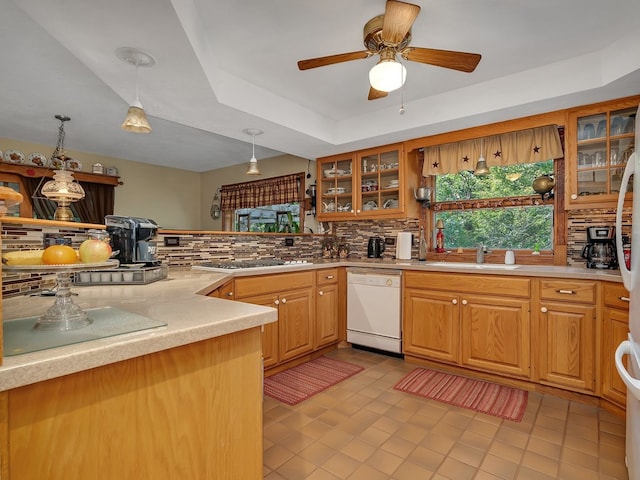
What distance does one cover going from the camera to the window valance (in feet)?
9.17

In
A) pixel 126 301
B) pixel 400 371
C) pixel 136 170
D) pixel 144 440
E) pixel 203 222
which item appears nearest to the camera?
pixel 144 440

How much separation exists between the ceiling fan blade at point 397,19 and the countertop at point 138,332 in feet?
4.66

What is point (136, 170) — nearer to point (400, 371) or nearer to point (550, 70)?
point (400, 371)

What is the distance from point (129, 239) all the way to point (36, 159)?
4.07 m

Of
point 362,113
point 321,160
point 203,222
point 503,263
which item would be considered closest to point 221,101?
point 362,113

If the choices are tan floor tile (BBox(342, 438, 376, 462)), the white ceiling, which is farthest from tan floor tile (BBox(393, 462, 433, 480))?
the white ceiling

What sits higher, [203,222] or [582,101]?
[582,101]

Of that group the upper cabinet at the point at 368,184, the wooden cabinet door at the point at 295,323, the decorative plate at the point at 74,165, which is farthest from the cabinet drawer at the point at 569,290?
the decorative plate at the point at 74,165

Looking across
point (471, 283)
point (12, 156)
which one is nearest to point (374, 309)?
point (471, 283)

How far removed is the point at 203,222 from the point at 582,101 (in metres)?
5.77

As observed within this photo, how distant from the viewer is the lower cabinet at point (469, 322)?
98.3 inches

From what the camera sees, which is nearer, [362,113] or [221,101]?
[221,101]

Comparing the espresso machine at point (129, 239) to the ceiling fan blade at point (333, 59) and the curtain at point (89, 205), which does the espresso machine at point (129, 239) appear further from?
the curtain at point (89, 205)

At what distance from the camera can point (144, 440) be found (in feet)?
2.63
